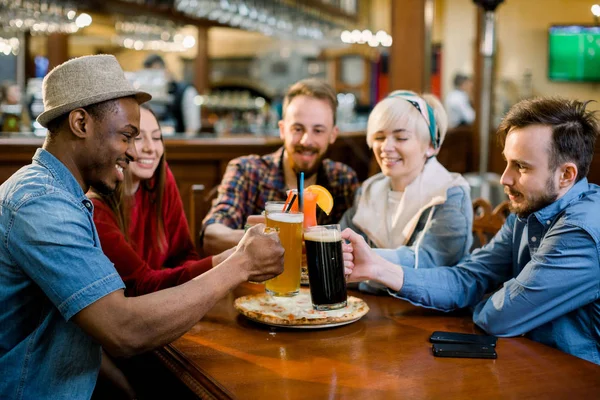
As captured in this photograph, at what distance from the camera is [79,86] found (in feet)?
4.77

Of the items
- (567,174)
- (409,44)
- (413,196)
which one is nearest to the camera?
(567,174)

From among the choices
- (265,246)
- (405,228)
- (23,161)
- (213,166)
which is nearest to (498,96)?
(213,166)

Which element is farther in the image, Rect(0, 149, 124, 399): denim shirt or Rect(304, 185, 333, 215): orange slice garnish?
Rect(304, 185, 333, 215): orange slice garnish

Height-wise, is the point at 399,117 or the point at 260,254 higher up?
the point at 399,117

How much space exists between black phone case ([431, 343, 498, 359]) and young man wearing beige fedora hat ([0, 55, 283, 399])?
1.43ft

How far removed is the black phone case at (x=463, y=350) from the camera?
149cm

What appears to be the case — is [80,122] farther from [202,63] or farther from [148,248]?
[202,63]

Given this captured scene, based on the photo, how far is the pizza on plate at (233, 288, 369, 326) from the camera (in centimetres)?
166

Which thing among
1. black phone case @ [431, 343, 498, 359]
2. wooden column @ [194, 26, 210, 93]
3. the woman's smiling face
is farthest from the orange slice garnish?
wooden column @ [194, 26, 210, 93]

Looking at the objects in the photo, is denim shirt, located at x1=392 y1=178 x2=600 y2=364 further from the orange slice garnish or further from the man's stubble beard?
the orange slice garnish

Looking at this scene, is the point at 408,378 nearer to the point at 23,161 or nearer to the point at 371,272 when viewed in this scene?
the point at 371,272

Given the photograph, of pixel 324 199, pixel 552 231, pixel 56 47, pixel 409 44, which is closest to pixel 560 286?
pixel 552 231

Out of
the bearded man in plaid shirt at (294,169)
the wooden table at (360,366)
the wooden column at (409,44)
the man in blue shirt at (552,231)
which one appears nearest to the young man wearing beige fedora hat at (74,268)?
the wooden table at (360,366)

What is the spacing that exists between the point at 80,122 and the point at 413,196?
1171 millimetres
